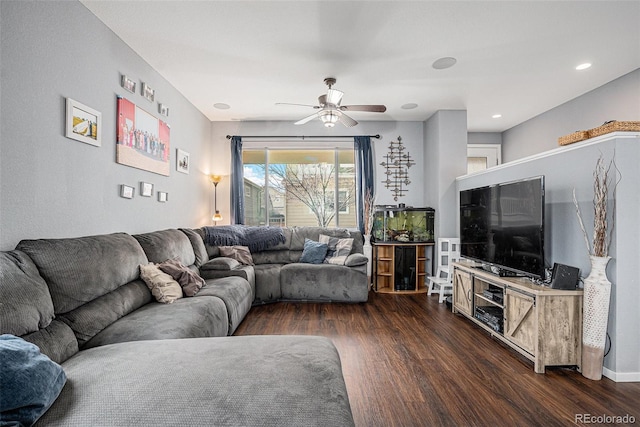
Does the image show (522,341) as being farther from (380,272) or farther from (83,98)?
(83,98)

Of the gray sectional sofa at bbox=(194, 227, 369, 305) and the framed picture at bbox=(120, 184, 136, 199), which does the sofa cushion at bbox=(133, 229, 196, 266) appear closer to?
the framed picture at bbox=(120, 184, 136, 199)

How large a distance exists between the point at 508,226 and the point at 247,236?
3.23 metres

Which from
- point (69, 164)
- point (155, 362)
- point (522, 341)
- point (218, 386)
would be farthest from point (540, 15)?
point (69, 164)

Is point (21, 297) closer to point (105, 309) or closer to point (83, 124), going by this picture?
point (105, 309)

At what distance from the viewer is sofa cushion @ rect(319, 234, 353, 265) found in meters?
4.25

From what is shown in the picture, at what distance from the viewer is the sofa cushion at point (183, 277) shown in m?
2.66

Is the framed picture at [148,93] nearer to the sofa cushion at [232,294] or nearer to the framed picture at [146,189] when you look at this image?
the framed picture at [146,189]

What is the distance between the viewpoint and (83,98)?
7.66 feet

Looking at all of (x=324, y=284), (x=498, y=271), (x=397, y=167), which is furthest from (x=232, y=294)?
(x=397, y=167)

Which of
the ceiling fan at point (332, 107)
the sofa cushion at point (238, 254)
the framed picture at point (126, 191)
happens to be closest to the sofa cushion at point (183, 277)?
the framed picture at point (126, 191)

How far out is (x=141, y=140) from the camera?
309 cm

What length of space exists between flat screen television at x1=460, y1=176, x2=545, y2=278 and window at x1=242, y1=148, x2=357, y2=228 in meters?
2.20

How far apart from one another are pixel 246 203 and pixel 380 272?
2.48 metres

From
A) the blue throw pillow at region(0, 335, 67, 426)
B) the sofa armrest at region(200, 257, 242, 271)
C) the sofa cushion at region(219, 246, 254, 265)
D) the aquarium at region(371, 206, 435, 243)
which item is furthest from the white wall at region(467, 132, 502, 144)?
the blue throw pillow at region(0, 335, 67, 426)
